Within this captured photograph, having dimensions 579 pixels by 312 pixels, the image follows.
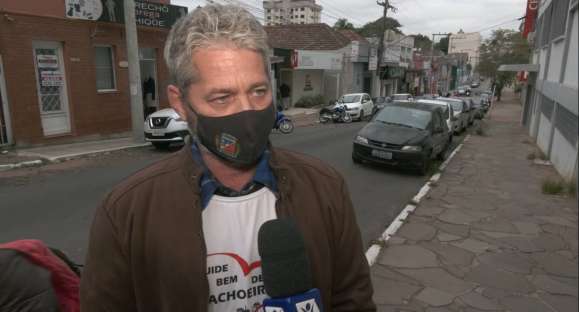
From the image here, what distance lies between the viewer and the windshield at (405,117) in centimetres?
1043

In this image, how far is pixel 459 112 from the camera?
60.7ft

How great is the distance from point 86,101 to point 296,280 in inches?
541

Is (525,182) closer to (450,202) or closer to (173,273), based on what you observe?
(450,202)

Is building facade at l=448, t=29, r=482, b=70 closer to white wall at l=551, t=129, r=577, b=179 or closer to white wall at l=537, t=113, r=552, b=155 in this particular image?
white wall at l=537, t=113, r=552, b=155

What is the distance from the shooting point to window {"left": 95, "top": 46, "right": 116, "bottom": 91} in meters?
13.8

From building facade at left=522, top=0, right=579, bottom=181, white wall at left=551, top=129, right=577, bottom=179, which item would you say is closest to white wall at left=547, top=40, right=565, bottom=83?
building facade at left=522, top=0, right=579, bottom=181

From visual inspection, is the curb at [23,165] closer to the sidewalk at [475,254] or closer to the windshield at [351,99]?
the sidewalk at [475,254]

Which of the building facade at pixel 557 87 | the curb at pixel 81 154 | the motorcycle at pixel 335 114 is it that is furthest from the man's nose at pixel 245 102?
the motorcycle at pixel 335 114

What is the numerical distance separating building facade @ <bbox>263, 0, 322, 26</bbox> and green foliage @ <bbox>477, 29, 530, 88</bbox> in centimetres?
2037

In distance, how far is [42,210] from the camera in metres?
6.41

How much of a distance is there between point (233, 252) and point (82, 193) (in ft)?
22.1

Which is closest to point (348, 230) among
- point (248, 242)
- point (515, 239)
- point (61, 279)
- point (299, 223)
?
point (299, 223)

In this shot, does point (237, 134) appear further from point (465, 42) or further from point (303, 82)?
point (465, 42)

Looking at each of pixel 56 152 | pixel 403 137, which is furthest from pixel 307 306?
pixel 56 152
